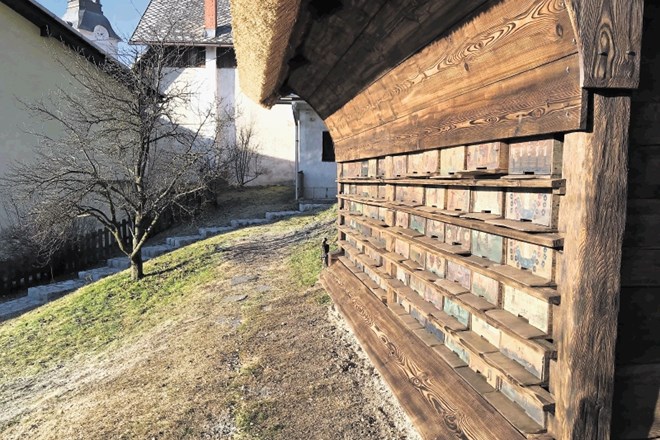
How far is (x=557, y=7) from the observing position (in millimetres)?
1433

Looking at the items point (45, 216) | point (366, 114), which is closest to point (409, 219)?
point (366, 114)

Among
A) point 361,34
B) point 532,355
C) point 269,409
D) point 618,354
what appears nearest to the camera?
point 618,354

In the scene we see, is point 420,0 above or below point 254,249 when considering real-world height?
above

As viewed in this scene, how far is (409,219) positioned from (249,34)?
1.59m

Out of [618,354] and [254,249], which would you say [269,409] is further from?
[254,249]

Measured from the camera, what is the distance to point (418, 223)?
2.91 metres

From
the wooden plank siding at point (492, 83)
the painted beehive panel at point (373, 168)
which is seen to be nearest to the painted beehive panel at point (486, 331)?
the wooden plank siding at point (492, 83)

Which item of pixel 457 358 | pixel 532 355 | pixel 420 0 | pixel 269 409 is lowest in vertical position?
pixel 269 409

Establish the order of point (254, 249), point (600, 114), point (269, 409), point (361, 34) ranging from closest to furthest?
1. point (600, 114)
2. point (361, 34)
3. point (269, 409)
4. point (254, 249)

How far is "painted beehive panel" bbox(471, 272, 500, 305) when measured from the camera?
6.52 feet

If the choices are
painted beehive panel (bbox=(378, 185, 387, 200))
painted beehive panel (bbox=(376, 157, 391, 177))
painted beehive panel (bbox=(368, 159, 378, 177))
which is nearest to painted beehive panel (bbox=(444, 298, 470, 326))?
painted beehive panel (bbox=(378, 185, 387, 200))

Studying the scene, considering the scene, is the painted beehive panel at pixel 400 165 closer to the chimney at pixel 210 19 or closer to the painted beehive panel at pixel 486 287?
the painted beehive panel at pixel 486 287

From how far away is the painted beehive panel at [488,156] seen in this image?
190 cm

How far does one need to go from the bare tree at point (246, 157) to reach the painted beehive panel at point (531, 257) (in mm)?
17079
